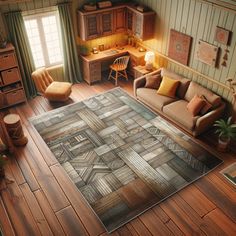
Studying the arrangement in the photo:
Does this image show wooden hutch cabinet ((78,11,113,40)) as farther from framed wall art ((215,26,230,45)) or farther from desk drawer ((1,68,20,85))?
framed wall art ((215,26,230,45))

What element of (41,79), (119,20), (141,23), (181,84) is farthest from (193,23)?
(41,79)

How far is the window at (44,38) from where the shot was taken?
291 inches

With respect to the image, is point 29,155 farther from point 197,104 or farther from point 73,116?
point 197,104

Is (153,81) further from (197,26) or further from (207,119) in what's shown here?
(207,119)

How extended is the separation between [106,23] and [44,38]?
1.75 m

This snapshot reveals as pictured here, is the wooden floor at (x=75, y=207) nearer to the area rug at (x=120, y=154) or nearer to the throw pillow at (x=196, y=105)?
the area rug at (x=120, y=154)

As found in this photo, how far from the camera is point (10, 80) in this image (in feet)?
23.2

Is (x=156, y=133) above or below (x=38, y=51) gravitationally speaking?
below

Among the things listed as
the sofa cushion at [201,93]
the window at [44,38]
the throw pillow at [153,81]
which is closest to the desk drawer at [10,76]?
the window at [44,38]

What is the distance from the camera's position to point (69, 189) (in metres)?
5.33

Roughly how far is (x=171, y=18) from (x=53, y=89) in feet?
11.4

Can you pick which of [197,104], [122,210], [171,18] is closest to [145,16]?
[171,18]

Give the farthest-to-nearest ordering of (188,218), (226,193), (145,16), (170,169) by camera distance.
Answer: (145,16) < (170,169) < (226,193) < (188,218)

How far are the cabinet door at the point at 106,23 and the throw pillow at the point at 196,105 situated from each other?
10.6 ft
